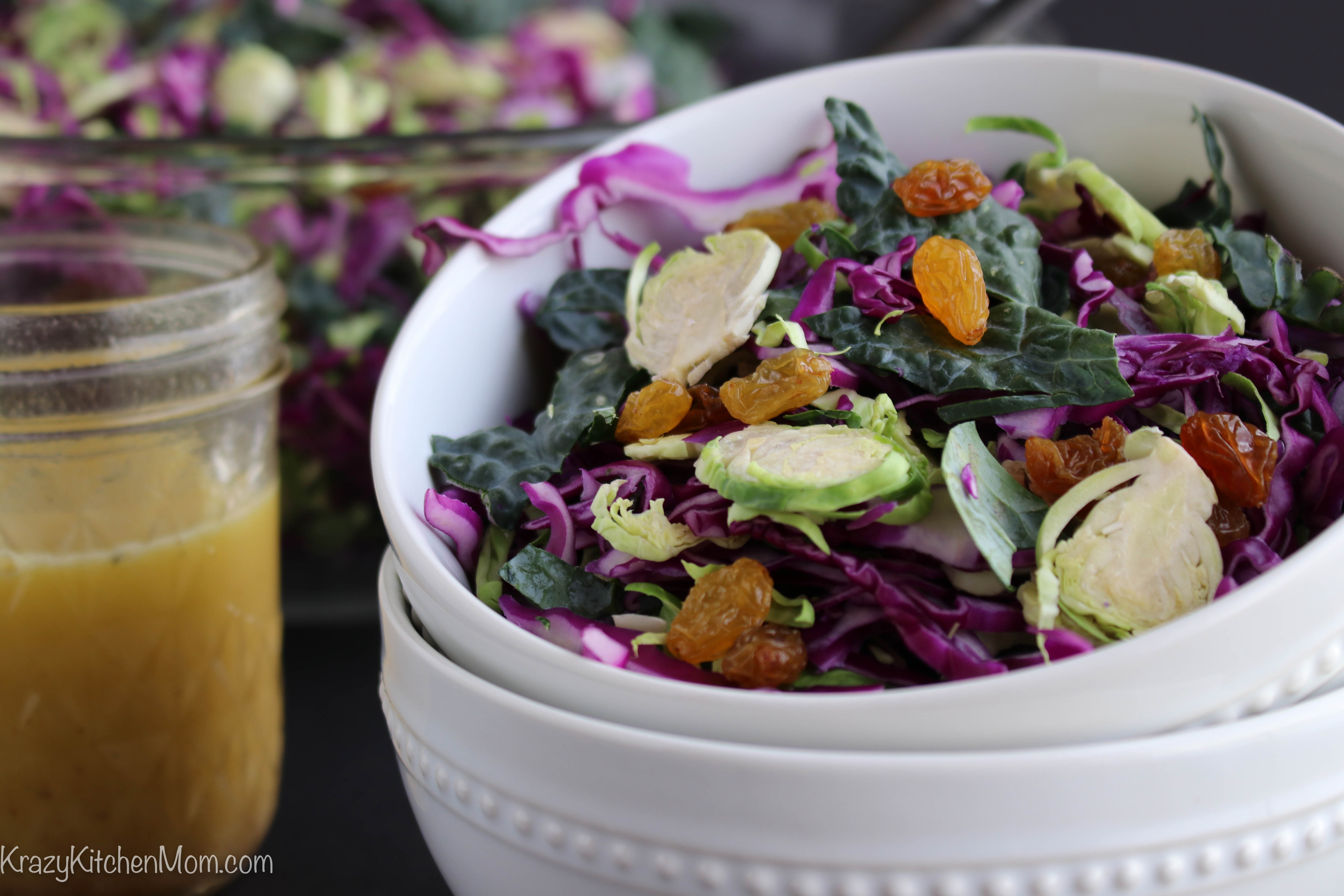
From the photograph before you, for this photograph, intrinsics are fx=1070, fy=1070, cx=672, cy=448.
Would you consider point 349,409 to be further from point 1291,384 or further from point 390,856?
point 1291,384

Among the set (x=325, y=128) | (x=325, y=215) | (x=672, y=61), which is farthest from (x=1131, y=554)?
(x=672, y=61)

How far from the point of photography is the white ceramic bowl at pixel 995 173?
45cm

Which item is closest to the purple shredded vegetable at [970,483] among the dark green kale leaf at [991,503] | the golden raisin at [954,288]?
the dark green kale leaf at [991,503]

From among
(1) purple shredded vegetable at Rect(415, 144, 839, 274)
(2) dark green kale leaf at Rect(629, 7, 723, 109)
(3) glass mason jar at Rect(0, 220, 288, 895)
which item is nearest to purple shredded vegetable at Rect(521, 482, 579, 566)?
(1) purple shredded vegetable at Rect(415, 144, 839, 274)

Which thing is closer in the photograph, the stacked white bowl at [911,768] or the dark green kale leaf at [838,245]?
the stacked white bowl at [911,768]

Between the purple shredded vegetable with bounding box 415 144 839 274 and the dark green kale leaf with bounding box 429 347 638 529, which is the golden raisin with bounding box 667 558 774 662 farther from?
the purple shredded vegetable with bounding box 415 144 839 274

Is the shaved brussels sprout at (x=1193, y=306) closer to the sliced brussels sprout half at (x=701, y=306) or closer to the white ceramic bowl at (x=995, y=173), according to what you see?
the white ceramic bowl at (x=995, y=173)

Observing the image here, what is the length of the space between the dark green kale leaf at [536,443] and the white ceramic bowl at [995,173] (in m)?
0.03

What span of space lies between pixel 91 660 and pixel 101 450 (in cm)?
16

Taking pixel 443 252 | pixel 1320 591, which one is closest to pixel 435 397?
pixel 443 252

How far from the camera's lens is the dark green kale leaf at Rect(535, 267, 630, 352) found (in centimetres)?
81

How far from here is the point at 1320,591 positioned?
1.52 feet

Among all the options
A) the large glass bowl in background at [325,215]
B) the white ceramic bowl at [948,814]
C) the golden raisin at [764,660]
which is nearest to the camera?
the white ceramic bowl at [948,814]

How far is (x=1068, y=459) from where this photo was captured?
0.61m
